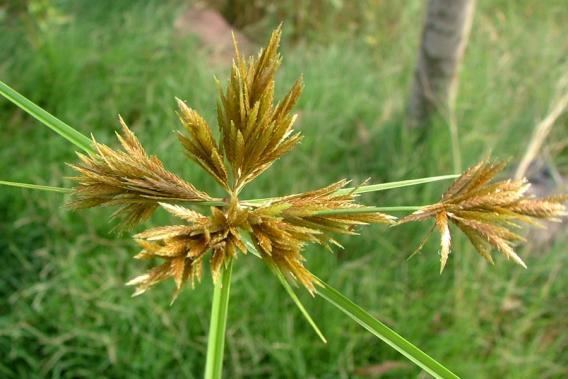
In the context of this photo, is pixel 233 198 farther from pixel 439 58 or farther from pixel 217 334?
pixel 439 58

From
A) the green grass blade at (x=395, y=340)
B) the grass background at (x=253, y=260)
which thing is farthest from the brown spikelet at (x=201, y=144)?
the grass background at (x=253, y=260)

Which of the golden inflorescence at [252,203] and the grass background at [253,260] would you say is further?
the grass background at [253,260]

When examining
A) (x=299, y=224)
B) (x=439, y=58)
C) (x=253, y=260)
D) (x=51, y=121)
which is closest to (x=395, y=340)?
(x=299, y=224)

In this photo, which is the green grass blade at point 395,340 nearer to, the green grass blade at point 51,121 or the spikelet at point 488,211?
the spikelet at point 488,211

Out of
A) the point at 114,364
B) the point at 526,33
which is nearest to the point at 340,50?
the point at 526,33

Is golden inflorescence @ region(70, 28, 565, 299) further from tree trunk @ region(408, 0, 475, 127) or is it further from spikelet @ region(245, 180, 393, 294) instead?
tree trunk @ region(408, 0, 475, 127)

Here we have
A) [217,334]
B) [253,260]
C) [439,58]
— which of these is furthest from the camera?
[439,58]

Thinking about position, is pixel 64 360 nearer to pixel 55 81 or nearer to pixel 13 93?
pixel 55 81
